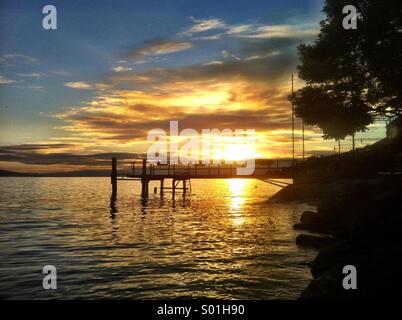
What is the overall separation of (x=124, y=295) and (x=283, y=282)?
505 cm

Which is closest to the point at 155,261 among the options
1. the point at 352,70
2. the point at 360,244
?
the point at 360,244

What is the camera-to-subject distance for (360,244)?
1303cm

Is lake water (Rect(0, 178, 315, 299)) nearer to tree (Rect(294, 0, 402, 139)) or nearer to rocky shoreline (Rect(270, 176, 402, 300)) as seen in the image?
rocky shoreline (Rect(270, 176, 402, 300))

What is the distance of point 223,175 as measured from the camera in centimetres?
4378

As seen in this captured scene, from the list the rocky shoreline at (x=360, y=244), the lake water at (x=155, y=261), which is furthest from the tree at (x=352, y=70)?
the lake water at (x=155, y=261)

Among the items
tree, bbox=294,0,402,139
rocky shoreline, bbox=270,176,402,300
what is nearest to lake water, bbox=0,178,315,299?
rocky shoreline, bbox=270,176,402,300

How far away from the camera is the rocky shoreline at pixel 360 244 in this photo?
925 cm

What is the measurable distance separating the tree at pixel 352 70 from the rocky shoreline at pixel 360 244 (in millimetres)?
4665

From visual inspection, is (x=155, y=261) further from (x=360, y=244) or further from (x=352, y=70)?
(x=352, y=70)

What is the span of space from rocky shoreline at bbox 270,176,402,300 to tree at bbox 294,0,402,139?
4.67 meters

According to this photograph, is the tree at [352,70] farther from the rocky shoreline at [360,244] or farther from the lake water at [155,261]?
the lake water at [155,261]

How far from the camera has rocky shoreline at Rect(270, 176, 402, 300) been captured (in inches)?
364
